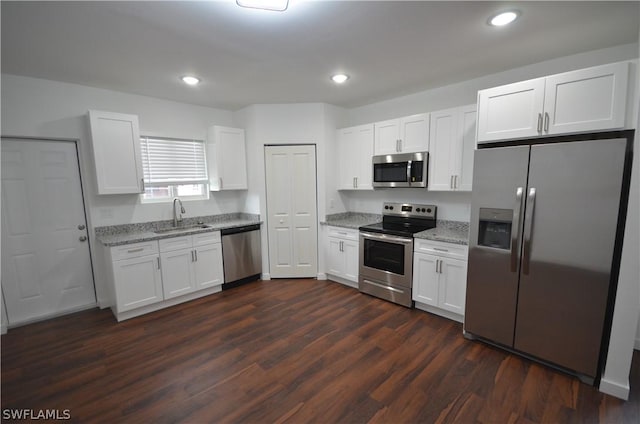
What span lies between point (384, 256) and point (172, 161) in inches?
132

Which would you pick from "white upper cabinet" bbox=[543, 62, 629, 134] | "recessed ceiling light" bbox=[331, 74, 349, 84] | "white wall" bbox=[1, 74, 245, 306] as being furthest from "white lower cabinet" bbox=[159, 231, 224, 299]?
"white upper cabinet" bbox=[543, 62, 629, 134]

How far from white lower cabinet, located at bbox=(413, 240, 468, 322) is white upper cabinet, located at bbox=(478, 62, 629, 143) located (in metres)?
1.20

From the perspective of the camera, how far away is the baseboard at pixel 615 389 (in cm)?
191

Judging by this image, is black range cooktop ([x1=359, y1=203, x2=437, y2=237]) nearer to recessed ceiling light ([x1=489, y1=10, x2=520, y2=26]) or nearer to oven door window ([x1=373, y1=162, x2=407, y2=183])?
oven door window ([x1=373, y1=162, x2=407, y2=183])

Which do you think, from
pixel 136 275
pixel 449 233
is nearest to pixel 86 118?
pixel 136 275

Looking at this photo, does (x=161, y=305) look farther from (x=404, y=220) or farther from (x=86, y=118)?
(x=404, y=220)

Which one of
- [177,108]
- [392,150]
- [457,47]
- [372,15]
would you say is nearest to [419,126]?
[392,150]

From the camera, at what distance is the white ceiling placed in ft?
5.98

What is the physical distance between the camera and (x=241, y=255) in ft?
13.5

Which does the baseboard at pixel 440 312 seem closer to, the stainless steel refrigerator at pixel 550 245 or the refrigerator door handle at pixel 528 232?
the stainless steel refrigerator at pixel 550 245

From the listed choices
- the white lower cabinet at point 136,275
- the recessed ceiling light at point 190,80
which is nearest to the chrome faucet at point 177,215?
the white lower cabinet at point 136,275

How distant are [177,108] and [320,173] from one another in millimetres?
2300

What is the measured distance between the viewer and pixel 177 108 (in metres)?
3.94

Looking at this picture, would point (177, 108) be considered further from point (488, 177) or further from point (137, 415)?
point (488, 177)
